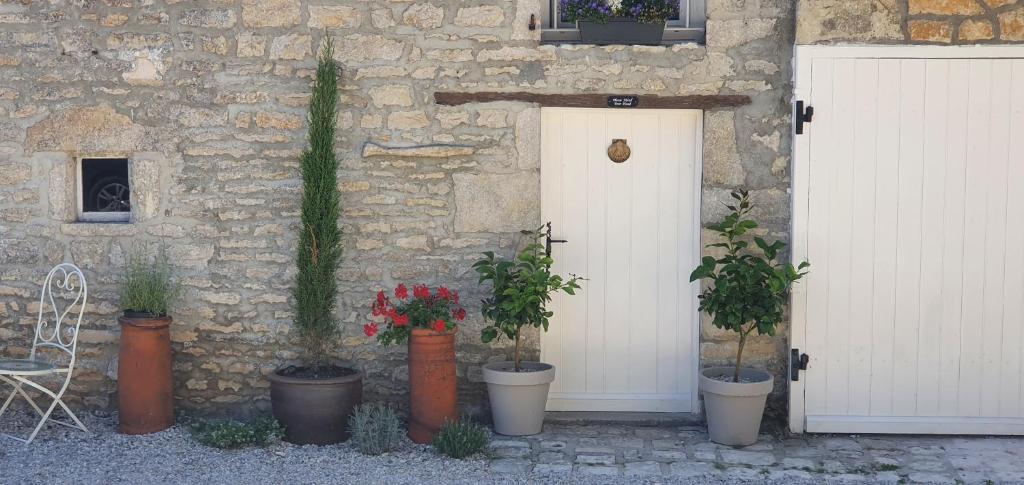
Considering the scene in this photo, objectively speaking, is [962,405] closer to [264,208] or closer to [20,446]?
[264,208]

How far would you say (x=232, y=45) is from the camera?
592cm

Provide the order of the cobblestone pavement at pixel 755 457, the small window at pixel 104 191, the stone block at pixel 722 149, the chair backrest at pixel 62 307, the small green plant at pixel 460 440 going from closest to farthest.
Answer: the cobblestone pavement at pixel 755 457
the small green plant at pixel 460 440
the stone block at pixel 722 149
the chair backrest at pixel 62 307
the small window at pixel 104 191

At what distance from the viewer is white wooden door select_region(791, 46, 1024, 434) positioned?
5680mm

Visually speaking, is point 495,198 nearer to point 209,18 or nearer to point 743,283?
point 743,283

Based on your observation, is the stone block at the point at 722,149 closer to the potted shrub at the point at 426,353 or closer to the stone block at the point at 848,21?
the stone block at the point at 848,21

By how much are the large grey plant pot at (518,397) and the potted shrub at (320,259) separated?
0.71 metres

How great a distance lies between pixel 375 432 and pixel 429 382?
0.37m

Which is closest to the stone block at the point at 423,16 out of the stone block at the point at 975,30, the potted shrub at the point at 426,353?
the potted shrub at the point at 426,353

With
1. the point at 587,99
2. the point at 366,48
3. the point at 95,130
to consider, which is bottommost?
the point at 95,130

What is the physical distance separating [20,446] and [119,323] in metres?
0.78

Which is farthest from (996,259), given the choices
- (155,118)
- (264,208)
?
(155,118)

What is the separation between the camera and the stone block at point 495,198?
5.89 metres

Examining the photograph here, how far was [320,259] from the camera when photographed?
5836mm

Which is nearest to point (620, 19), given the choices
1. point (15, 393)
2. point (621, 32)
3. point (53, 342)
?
point (621, 32)
